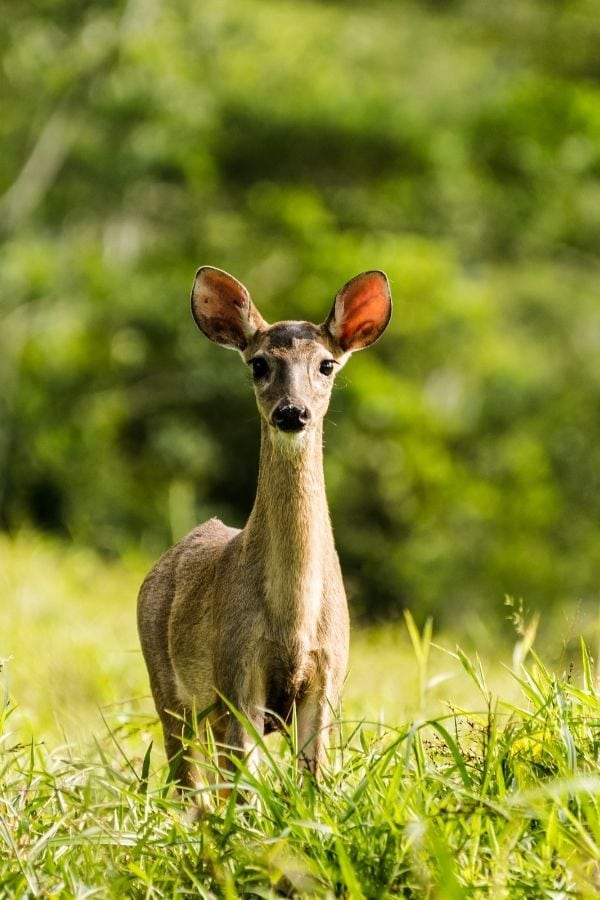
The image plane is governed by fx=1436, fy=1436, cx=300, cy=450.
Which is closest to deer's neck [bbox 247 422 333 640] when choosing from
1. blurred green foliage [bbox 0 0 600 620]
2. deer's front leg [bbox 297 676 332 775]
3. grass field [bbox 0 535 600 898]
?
deer's front leg [bbox 297 676 332 775]

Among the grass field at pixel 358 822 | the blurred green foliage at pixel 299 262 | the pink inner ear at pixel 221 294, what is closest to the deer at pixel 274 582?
the pink inner ear at pixel 221 294

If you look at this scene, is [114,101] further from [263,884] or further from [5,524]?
[263,884]

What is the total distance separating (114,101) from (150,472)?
4.11 m

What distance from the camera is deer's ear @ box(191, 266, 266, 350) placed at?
438 cm

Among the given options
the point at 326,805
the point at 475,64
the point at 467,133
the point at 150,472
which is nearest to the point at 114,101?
the point at 150,472

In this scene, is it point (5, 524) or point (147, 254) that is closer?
point (5, 524)

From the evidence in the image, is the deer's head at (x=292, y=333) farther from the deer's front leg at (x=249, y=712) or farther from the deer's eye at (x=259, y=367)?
the deer's front leg at (x=249, y=712)

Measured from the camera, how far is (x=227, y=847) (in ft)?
10.3

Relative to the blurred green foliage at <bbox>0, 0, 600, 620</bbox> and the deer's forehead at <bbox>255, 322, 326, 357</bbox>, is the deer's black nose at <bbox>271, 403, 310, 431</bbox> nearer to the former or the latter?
the deer's forehead at <bbox>255, 322, 326, 357</bbox>

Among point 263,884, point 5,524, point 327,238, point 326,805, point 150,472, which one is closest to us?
point 263,884

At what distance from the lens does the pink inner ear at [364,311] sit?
4.37m

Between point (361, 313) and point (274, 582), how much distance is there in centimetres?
98

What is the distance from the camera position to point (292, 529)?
393 cm

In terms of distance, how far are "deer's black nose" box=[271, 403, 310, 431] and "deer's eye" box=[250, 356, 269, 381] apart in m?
0.29
